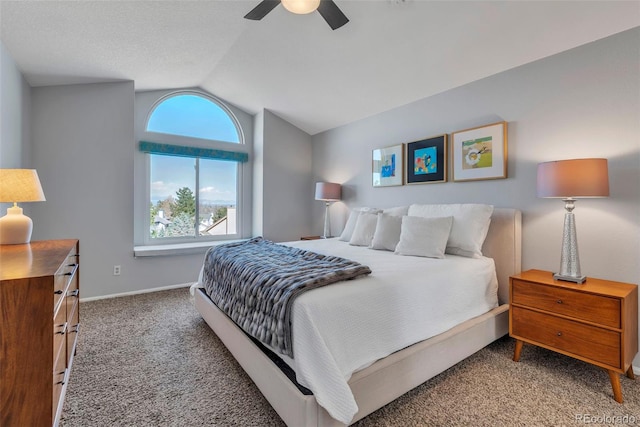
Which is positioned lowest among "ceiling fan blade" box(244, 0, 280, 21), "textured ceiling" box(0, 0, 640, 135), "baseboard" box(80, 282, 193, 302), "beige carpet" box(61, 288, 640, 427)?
"beige carpet" box(61, 288, 640, 427)

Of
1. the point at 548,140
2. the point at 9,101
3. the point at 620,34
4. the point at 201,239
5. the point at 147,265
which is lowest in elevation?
the point at 147,265

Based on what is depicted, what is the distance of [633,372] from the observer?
1975 millimetres

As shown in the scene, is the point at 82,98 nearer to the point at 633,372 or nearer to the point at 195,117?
the point at 195,117

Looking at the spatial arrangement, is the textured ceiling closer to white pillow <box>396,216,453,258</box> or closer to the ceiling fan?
the ceiling fan

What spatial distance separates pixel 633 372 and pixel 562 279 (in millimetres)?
786

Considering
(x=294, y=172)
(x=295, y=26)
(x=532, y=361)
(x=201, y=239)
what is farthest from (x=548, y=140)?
(x=201, y=239)

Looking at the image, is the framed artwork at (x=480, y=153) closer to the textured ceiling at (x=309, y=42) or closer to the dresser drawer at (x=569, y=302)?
the textured ceiling at (x=309, y=42)

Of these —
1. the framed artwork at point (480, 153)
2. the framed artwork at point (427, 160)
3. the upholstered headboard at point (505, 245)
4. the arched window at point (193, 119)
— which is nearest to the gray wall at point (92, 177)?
the arched window at point (193, 119)

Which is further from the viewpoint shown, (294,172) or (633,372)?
(294,172)

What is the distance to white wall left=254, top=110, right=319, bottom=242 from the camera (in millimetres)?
4594

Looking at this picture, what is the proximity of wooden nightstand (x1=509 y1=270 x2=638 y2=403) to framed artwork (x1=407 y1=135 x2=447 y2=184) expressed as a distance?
4.56 ft

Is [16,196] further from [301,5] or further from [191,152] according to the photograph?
[191,152]

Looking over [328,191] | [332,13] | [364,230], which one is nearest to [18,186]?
[332,13]

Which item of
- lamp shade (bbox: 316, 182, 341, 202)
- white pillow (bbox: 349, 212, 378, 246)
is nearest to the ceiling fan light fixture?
white pillow (bbox: 349, 212, 378, 246)
